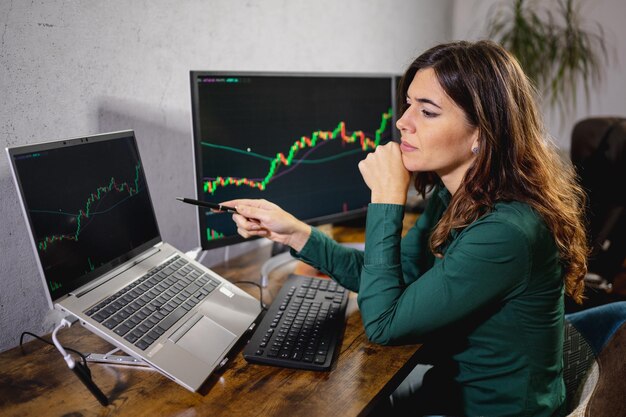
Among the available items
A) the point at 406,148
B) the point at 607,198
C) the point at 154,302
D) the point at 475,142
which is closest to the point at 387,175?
the point at 406,148

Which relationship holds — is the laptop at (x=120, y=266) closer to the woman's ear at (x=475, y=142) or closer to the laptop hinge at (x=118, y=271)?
the laptop hinge at (x=118, y=271)

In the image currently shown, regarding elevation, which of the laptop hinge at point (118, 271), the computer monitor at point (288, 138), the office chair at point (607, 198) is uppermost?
the computer monitor at point (288, 138)

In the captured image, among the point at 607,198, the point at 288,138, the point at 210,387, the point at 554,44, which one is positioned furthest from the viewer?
the point at 554,44

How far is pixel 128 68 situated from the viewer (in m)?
1.27

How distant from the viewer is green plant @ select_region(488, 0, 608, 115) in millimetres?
3158

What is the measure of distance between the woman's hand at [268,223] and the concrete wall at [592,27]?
2.48 m

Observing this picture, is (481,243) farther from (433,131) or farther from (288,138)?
(288,138)

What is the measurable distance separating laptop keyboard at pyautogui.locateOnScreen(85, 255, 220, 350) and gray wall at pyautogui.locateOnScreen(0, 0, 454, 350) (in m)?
0.27

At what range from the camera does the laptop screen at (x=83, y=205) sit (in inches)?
34.6

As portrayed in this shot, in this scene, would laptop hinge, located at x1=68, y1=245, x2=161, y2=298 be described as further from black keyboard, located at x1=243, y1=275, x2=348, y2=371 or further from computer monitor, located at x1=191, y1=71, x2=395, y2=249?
black keyboard, located at x1=243, y1=275, x2=348, y2=371

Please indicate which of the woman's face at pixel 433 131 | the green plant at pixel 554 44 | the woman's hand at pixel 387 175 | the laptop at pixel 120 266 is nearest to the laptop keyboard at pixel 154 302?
the laptop at pixel 120 266

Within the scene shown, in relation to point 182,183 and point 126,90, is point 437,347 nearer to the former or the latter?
point 182,183

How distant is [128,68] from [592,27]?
296 centimetres

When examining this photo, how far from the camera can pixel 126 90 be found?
50.1 inches
